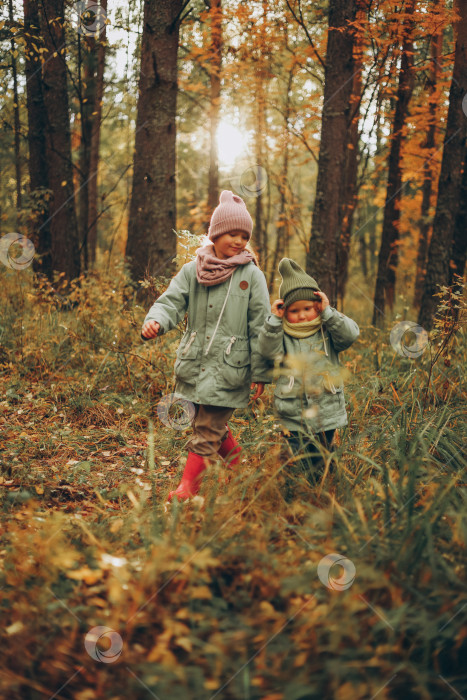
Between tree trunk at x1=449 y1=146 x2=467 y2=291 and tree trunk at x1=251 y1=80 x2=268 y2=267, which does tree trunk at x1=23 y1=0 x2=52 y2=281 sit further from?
tree trunk at x1=449 y1=146 x2=467 y2=291

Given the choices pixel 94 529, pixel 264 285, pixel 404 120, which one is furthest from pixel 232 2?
pixel 94 529

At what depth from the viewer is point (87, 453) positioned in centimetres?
414

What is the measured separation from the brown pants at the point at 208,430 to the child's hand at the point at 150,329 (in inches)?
24.7

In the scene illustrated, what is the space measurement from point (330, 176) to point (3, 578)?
18.0ft

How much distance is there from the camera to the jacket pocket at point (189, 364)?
319 cm

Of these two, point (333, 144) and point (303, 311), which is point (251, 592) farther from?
point (333, 144)

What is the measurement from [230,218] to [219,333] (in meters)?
0.70

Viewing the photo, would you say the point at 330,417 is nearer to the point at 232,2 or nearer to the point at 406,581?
the point at 406,581

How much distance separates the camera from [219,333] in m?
3.15

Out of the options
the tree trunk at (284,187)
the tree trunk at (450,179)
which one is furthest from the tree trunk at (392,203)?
the tree trunk at (450,179)

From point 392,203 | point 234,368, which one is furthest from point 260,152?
point 234,368

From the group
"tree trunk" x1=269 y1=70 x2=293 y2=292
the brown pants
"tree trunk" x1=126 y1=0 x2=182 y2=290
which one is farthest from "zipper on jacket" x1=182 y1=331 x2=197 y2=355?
"tree trunk" x1=269 y1=70 x2=293 y2=292

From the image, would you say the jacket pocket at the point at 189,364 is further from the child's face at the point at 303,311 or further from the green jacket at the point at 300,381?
the child's face at the point at 303,311

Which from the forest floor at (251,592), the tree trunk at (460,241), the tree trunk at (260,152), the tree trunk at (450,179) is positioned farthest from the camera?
the tree trunk at (260,152)
